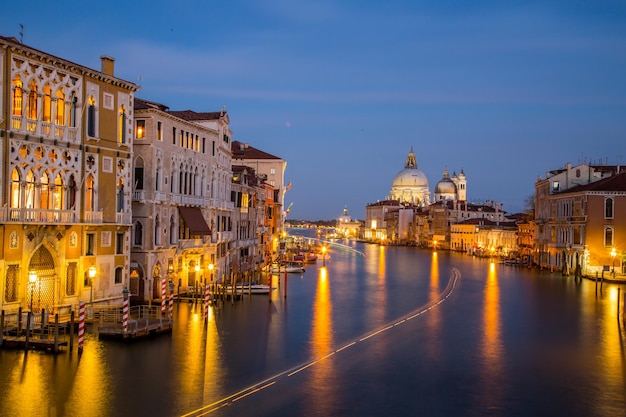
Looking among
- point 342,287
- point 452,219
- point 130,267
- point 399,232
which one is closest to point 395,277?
point 342,287

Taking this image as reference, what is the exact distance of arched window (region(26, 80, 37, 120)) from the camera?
17.4 metres

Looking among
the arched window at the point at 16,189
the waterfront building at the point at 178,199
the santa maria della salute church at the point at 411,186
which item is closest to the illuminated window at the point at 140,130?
the waterfront building at the point at 178,199

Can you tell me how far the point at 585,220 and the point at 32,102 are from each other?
105 ft

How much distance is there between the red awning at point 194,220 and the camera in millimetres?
25359

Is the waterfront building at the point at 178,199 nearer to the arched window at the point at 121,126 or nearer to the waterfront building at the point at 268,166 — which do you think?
the arched window at the point at 121,126

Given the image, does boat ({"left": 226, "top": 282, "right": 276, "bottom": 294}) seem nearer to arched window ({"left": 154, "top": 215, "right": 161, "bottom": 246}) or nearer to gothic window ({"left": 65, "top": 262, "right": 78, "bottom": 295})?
arched window ({"left": 154, "top": 215, "right": 161, "bottom": 246})

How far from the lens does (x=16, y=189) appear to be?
676 inches

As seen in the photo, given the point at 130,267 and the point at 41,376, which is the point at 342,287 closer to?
the point at 130,267

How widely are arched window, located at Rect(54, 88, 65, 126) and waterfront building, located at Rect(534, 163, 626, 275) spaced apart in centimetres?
2913

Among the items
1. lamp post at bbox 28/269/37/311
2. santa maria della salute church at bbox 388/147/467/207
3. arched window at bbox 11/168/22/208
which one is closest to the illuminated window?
arched window at bbox 11/168/22/208

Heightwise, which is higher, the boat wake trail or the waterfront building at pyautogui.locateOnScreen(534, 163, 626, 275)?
the waterfront building at pyautogui.locateOnScreen(534, 163, 626, 275)

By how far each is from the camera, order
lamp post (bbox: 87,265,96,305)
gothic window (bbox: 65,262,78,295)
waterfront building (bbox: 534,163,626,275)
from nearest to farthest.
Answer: gothic window (bbox: 65,262,78,295) < lamp post (bbox: 87,265,96,305) < waterfront building (bbox: 534,163,626,275)

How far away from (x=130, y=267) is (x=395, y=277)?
72.2ft

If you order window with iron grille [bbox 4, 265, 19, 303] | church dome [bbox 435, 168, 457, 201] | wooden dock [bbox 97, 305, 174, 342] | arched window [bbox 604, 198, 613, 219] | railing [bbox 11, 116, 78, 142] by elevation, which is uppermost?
church dome [bbox 435, 168, 457, 201]
